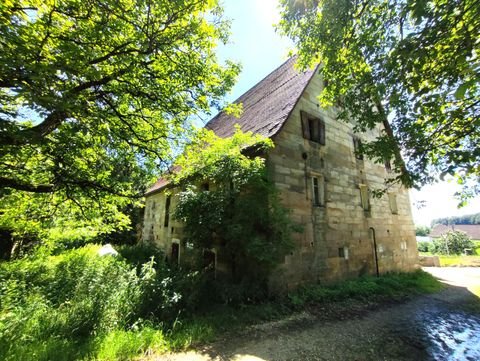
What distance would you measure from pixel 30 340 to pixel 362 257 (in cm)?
1047

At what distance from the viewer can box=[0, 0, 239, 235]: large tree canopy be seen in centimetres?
325

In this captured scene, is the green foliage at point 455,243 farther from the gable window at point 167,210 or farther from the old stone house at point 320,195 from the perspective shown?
the gable window at point 167,210

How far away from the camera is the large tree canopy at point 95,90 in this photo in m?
3.25

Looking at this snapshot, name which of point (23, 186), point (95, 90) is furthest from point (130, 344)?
point (95, 90)

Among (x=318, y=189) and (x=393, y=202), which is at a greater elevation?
(x=393, y=202)

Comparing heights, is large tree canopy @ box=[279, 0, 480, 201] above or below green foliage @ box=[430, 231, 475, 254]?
above

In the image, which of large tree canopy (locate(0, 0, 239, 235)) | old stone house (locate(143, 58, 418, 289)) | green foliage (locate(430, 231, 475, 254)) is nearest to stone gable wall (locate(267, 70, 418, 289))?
old stone house (locate(143, 58, 418, 289))

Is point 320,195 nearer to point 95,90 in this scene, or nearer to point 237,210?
point 237,210

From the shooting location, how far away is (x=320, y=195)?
9.06 meters

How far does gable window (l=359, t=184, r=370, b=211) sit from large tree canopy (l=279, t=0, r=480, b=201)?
458 centimetres

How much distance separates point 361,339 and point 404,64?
5.39 m

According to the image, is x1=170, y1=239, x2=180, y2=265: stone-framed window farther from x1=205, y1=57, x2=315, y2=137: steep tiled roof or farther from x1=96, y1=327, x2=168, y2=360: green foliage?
x1=96, y1=327, x2=168, y2=360: green foliage

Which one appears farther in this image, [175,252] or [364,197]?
[175,252]

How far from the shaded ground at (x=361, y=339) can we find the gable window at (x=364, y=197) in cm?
479
